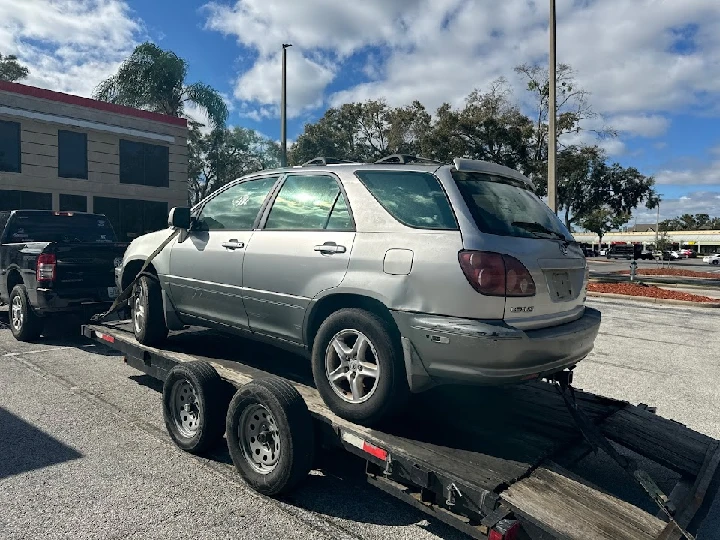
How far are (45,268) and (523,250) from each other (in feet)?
21.2

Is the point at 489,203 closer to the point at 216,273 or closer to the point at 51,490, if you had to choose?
the point at 216,273

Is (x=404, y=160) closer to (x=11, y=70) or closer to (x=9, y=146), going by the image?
(x=9, y=146)

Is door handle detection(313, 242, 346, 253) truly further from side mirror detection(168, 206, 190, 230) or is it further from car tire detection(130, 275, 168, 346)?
car tire detection(130, 275, 168, 346)

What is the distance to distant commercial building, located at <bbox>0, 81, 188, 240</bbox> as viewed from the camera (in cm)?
1994

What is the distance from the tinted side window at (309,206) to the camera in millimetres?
3629

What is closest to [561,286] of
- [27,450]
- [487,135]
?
[27,450]

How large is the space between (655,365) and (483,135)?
16.4m

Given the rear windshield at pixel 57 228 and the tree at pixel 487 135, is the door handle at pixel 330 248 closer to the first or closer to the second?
the rear windshield at pixel 57 228

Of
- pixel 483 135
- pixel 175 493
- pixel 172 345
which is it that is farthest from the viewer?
pixel 483 135

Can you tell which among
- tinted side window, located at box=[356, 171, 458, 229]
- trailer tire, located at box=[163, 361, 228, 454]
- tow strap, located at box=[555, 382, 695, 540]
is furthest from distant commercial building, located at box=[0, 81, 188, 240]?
tow strap, located at box=[555, 382, 695, 540]

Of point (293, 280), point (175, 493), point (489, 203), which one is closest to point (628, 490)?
point (489, 203)

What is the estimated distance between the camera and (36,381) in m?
5.75

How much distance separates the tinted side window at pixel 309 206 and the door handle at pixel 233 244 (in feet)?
0.90

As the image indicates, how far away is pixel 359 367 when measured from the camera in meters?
3.17
